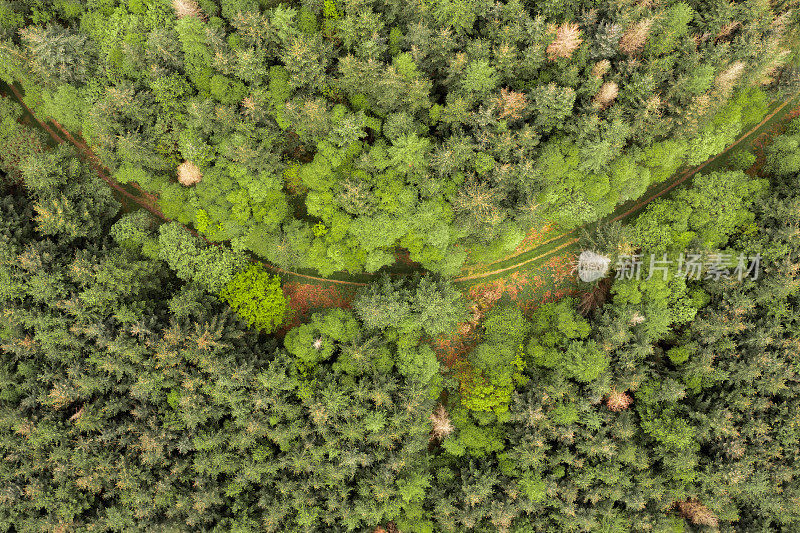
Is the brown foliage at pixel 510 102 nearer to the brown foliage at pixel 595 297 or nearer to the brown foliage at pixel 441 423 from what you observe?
the brown foliage at pixel 595 297

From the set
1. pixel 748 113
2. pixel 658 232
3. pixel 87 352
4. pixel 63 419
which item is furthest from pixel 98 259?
pixel 748 113

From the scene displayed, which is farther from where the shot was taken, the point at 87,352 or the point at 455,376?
the point at 455,376

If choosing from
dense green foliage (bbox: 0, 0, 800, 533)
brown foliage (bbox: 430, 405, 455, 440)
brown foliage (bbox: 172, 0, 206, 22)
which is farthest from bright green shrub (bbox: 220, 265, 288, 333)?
brown foliage (bbox: 172, 0, 206, 22)

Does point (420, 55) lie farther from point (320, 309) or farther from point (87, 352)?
point (87, 352)

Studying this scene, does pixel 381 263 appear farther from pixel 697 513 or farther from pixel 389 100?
pixel 697 513

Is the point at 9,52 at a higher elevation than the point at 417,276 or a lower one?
higher
